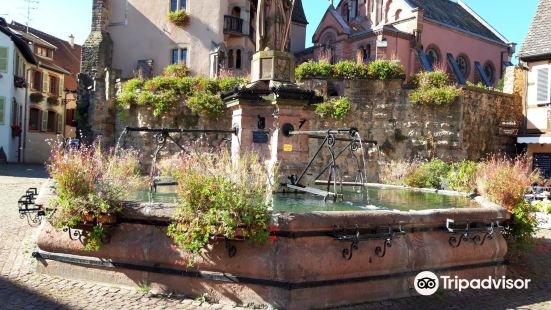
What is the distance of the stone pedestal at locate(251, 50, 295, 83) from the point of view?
862cm

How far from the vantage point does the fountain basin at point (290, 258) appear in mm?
5176

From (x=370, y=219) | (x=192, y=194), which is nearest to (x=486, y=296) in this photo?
(x=370, y=219)

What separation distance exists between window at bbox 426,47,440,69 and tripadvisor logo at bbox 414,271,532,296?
29778 millimetres

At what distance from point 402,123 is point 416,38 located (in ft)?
41.9

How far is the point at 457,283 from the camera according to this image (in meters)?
6.22

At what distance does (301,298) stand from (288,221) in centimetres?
77

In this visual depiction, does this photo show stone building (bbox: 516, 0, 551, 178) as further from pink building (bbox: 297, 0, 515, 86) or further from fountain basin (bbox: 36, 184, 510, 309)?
fountain basin (bbox: 36, 184, 510, 309)

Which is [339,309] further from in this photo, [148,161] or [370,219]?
[148,161]

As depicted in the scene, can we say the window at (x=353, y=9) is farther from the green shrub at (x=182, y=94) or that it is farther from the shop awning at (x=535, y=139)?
the green shrub at (x=182, y=94)

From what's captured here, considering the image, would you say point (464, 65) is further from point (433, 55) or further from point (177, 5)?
point (177, 5)

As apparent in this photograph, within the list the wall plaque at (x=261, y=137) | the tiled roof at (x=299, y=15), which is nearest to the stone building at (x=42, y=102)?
the tiled roof at (x=299, y=15)

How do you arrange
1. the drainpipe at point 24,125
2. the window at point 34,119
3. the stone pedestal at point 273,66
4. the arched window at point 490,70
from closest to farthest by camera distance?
the stone pedestal at point 273,66
the drainpipe at point 24,125
the window at point 34,119
the arched window at point 490,70

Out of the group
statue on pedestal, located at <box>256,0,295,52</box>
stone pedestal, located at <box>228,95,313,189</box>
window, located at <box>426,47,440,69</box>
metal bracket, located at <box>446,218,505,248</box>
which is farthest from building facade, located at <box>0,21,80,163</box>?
metal bracket, located at <box>446,218,505,248</box>

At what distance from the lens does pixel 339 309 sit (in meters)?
5.31
